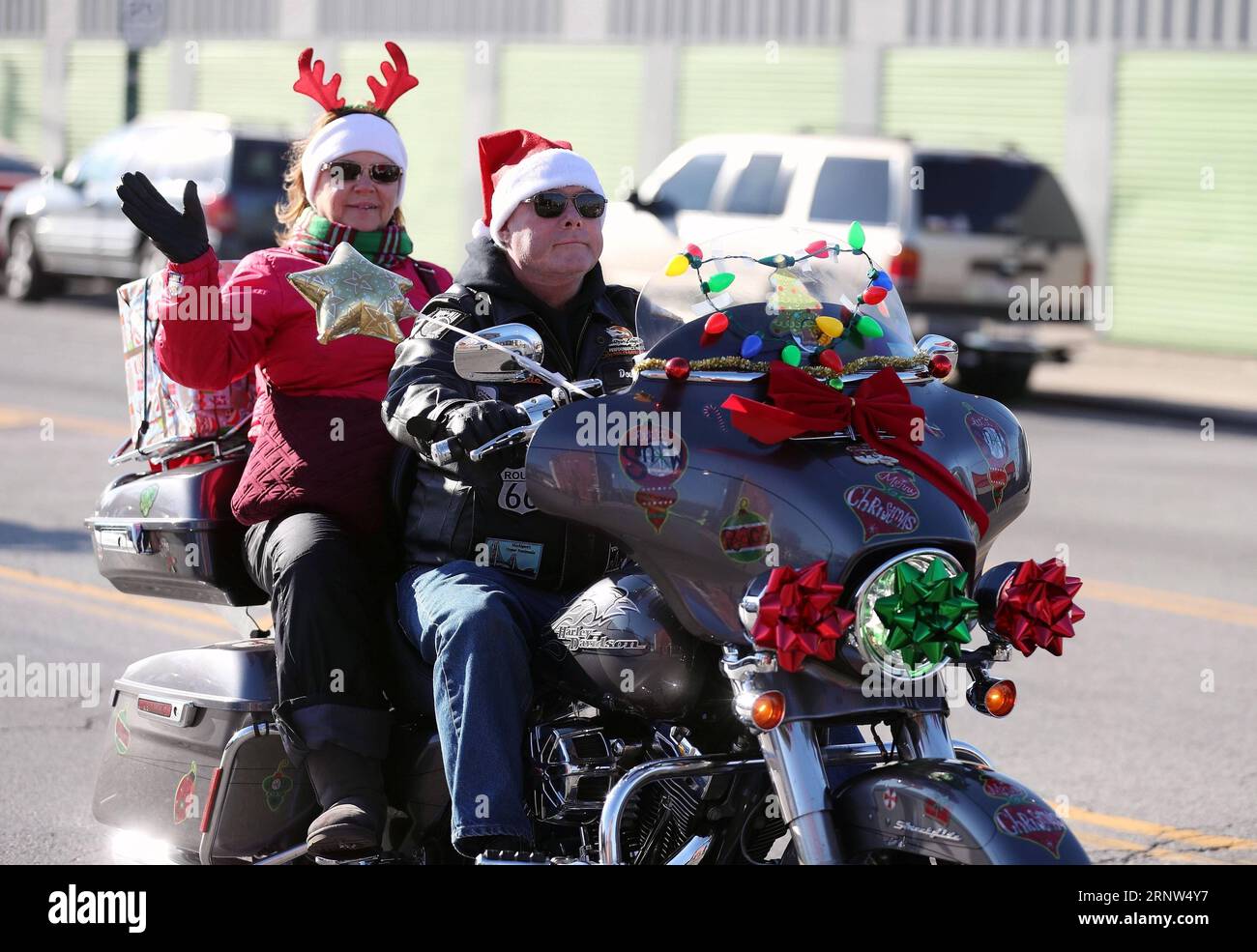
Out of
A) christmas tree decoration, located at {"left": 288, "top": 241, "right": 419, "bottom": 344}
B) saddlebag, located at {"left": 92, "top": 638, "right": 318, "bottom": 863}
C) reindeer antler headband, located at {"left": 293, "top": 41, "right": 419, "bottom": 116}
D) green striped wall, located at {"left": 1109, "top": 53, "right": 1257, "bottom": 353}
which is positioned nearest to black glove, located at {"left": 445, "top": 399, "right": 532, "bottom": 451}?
christmas tree decoration, located at {"left": 288, "top": 241, "right": 419, "bottom": 344}

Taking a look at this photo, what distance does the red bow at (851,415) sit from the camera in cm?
345

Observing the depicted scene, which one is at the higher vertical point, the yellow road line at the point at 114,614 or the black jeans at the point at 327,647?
the black jeans at the point at 327,647

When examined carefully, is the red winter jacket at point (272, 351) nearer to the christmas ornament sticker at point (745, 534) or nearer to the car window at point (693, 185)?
the christmas ornament sticker at point (745, 534)

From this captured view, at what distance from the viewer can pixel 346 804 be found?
4.06m

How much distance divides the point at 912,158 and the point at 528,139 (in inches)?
475

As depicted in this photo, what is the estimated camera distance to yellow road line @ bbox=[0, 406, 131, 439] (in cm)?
1263

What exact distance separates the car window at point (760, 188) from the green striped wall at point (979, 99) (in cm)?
592

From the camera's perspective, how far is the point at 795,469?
3.46 meters

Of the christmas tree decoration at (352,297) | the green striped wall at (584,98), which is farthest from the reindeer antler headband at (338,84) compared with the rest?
the green striped wall at (584,98)

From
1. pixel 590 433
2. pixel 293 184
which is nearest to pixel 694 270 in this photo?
pixel 590 433

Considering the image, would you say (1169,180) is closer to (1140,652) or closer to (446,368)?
(1140,652)

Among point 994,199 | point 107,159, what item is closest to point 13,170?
point 107,159

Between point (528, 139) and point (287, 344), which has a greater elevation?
point (528, 139)

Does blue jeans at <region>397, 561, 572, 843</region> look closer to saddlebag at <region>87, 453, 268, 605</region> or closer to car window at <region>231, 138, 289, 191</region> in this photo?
saddlebag at <region>87, 453, 268, 605</region>
